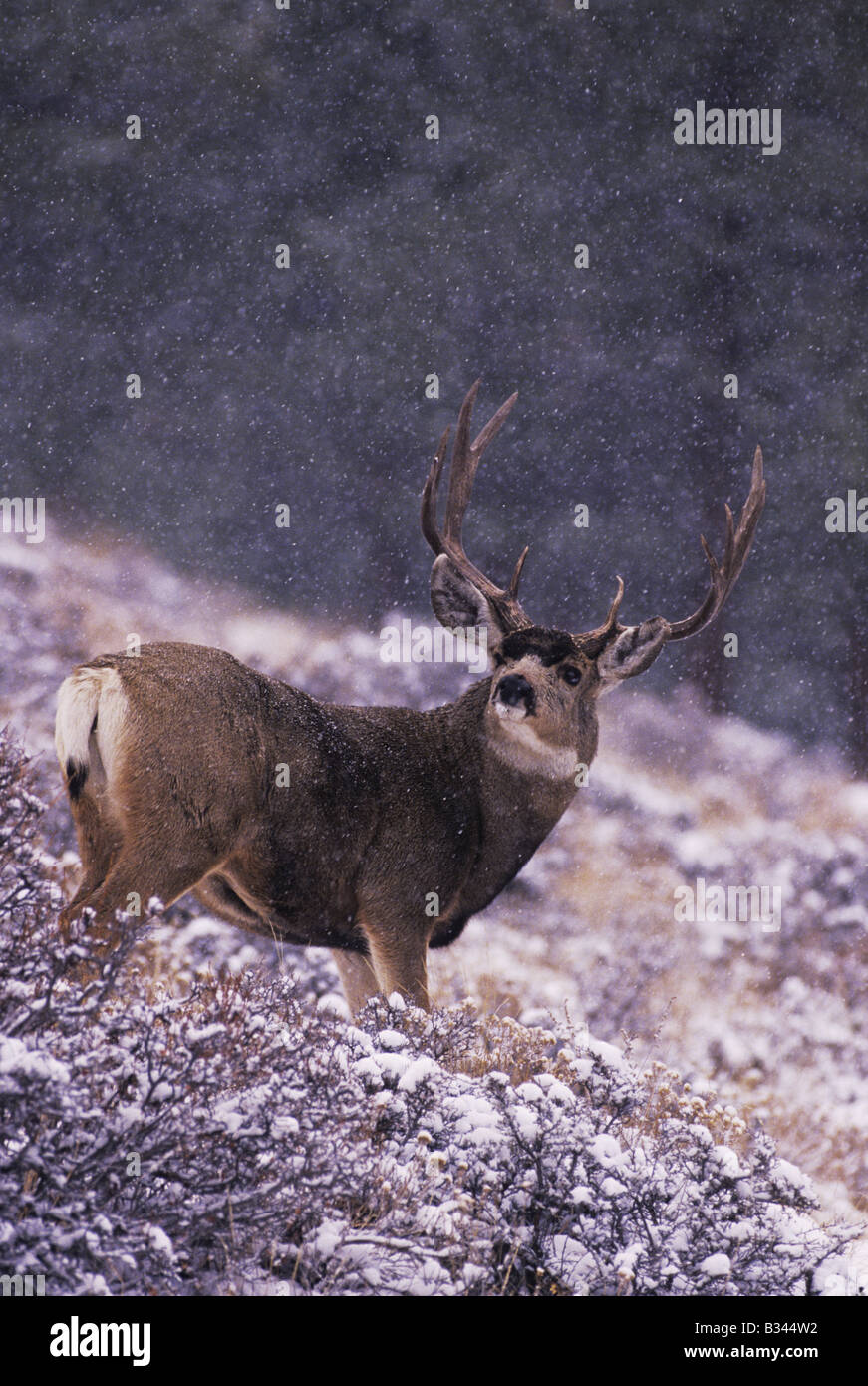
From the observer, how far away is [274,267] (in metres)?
7.50

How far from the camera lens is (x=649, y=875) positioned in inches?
304

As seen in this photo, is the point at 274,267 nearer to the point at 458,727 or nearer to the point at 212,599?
the point at 212,599

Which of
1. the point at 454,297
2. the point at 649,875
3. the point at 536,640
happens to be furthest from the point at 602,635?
the point at 454,297

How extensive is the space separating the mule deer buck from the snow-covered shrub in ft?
1.28

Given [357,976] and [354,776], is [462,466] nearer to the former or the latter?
[354,776]

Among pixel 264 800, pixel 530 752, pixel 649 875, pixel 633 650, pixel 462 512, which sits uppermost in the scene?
pixel 462 512

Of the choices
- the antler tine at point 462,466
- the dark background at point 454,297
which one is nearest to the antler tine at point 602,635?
the antler tine at point 462,466

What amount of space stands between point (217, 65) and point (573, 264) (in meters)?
2.27

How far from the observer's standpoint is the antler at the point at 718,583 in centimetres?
570

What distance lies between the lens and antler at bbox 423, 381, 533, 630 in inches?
230

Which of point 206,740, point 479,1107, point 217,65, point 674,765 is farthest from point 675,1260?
point 217,65

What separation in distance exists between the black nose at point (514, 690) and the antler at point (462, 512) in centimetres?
53

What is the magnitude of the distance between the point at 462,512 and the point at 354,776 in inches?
60.5

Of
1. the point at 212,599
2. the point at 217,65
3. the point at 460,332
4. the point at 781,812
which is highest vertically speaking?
the point at 217,65
